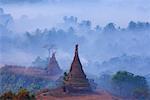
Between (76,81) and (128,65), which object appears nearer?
(76,81)

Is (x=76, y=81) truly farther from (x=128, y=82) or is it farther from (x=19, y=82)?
(x=19, y=82)

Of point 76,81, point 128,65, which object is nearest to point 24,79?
point 76,81

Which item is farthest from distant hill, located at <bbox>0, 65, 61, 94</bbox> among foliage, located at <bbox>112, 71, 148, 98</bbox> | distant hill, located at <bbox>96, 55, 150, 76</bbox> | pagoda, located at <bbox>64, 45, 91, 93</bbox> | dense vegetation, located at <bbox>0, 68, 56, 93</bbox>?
distant hill, located at <bbox>96, 55, 150, 76</bbox>

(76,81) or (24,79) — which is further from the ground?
(24,79)

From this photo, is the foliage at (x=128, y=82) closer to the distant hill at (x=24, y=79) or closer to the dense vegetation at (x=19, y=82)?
the distant hill at (x=24, y=79)

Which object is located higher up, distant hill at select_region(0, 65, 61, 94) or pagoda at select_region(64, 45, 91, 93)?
distant hill at select_region(0, 65, 61, 94)

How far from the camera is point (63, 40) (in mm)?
142000

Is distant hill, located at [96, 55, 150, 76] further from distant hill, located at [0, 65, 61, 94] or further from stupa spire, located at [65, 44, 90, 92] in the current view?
stupa spire, located at [65, 44, 90, 92]

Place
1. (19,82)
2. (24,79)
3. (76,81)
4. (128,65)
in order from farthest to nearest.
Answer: (128,65) < (24,79) < (19,82) < (76,81)

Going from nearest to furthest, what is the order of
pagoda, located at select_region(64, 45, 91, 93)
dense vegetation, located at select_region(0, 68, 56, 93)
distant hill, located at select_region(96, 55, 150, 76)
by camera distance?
pagoda, located at select_region(64, 45, 91, 93) → dense vegetation, located at select_region(0, 68, 56, 93) → distant hill, located at select_region(96, 55, 150, 76)

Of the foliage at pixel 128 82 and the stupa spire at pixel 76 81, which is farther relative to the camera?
the foliage at pixel 128 82

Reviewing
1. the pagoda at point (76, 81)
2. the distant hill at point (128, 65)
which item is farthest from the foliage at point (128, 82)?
the distant hill at point (128, 65)

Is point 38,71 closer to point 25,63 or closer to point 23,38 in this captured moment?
point 25,63

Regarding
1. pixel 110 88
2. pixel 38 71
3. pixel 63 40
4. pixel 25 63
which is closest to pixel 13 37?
pixel 63 40
